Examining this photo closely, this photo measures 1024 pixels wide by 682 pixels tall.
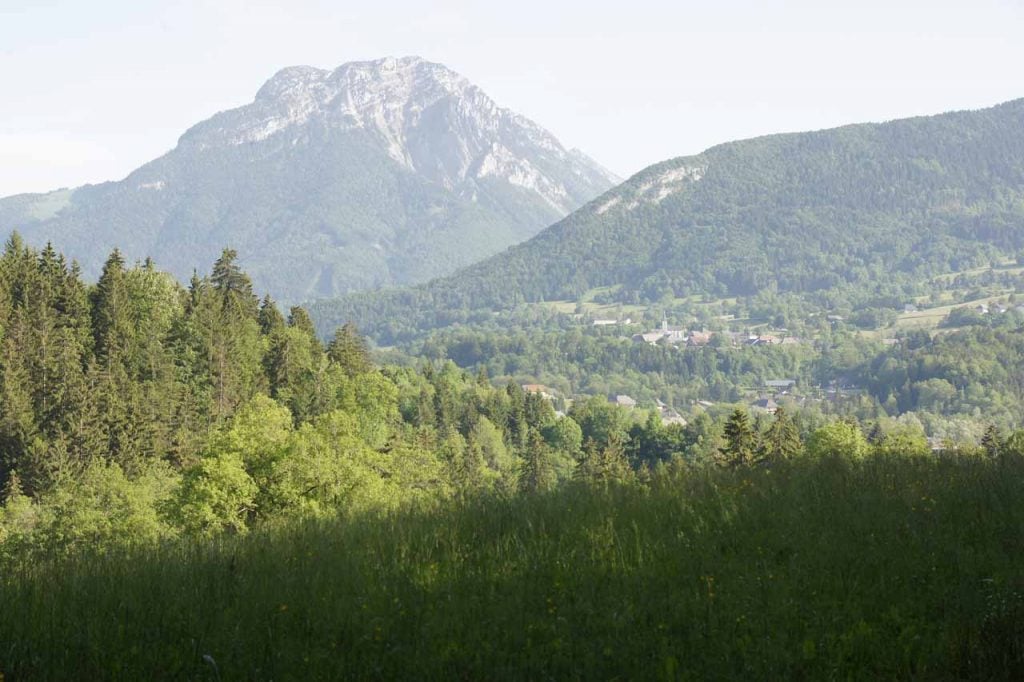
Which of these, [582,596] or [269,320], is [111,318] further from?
[582,596]

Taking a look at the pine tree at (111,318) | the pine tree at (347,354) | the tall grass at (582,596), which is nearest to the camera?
the tall grass at (582,596)

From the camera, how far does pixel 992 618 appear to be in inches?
226

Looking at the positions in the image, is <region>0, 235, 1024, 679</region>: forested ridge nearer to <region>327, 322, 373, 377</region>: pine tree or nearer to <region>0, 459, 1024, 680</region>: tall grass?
<region>0, 459, 1024, 680</region>: tall grass

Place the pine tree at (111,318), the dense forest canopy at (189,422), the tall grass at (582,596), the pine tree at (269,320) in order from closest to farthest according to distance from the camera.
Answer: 1. the tall grass at (582,596)
2. the dense forest canopy at (189,422)
3. the pine tree at (111,318)
4. the pine tree at (269,320)

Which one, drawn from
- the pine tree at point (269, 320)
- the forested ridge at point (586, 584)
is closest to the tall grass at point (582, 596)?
the forested ridge at point (586, 584)

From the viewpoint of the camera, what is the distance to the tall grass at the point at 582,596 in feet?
18.3

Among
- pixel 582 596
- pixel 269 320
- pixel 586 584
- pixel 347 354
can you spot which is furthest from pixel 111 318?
pixel 582 596

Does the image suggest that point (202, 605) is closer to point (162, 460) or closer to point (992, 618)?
point (992, 618)

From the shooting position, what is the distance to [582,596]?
6688mm

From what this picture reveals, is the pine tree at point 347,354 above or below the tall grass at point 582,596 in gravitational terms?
below

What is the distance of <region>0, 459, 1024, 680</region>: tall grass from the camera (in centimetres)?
558

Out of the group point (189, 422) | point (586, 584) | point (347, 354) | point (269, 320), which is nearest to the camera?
point (586, 584)

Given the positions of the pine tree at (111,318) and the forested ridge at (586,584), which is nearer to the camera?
Result: the forested ridge at (586,584)

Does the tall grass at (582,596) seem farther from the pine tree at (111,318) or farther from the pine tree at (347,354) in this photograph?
the pine tree at (347,354)
